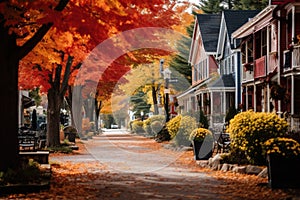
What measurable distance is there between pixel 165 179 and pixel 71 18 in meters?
5.24

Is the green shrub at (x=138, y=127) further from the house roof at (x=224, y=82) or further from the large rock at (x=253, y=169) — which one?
the large rock at (x=253, y=169)

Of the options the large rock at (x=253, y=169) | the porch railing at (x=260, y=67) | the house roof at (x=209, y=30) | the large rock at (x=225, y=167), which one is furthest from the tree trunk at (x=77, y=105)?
the large rock at (x=253, y=169)

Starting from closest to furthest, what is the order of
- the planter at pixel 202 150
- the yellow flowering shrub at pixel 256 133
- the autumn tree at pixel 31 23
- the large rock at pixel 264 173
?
the autumn tree at pixel 31 23 → the large rock at pixel 264 173 → the yellow flowering shrub at pixel 256 133 → the planter at pixel 202 150

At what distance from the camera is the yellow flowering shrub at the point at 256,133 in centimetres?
1688

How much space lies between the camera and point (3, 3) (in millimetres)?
12016

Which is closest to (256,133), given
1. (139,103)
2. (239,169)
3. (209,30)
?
(239,169)

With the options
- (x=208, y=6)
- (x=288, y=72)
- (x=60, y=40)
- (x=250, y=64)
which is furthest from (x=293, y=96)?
(x=208, y=6)

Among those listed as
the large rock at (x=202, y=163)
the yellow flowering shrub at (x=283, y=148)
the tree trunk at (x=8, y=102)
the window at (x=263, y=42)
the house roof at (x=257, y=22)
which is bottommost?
the large rock at (x=202, y=163)

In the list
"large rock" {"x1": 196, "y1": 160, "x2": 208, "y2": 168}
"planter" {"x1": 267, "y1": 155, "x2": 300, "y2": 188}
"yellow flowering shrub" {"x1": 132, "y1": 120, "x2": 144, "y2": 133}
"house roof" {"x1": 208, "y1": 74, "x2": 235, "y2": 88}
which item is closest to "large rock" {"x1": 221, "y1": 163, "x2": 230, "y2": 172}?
"large rock" {"x1": 196, "y1": 160, "x2": 208, "y2": 168}

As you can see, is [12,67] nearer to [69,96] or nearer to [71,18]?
[71,18]

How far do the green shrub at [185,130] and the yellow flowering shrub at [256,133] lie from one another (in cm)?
1017

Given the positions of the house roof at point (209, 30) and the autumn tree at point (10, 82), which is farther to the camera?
the house roof at point (209, 30)

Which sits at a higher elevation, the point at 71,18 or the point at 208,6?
the point at 208,6

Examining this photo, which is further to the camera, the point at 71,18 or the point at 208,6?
the point at 208,6
